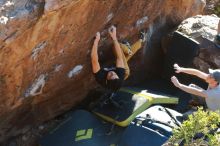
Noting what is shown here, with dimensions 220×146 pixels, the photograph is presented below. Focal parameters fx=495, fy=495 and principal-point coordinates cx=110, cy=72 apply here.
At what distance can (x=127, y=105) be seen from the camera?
712 centimetres

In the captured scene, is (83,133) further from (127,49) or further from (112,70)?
(127,49)

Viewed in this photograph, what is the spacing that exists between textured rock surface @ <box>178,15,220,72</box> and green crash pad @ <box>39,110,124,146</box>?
241cm

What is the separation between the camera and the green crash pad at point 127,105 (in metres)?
6.95

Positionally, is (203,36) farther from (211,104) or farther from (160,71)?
(211,104)

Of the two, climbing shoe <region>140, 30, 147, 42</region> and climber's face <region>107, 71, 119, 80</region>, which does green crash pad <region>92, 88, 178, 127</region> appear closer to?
climber's face <region>107, 71, 119, 80</region>

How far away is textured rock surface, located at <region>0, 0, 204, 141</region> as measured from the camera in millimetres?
5766

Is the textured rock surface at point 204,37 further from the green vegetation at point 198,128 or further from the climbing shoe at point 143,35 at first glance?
the green vegetation at point 198,128

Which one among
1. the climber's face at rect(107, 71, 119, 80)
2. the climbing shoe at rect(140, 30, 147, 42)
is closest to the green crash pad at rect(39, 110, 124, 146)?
the climber's face at rect(107, 71, 119, 80)

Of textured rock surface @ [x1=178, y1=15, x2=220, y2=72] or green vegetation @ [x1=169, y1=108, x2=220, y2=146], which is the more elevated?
green vegetation @ [x1=169, y1=108, x2=220, y2=146]

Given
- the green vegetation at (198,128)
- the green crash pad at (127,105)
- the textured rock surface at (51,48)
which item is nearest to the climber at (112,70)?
the textured rock surface at (51,48)

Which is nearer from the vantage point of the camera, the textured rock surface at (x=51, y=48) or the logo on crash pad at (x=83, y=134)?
the textured rock surface at (x=51, y=48)

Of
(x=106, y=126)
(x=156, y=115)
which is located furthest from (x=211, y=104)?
(x=106, y=126)

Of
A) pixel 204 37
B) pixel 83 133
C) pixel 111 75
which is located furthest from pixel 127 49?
pixel 204 37

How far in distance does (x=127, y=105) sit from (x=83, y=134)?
2.53 ft
